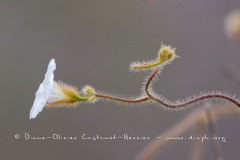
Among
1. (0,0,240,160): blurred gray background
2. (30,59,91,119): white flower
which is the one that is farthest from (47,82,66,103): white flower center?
(0,0,240,160): blurred gray background

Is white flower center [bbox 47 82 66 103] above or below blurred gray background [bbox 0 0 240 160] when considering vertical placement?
below

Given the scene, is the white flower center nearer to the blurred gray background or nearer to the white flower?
the white flower

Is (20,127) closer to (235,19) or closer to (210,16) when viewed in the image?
(210,16)

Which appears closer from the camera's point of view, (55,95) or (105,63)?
(55,95)

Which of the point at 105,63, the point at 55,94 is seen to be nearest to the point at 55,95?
the point at 55,94

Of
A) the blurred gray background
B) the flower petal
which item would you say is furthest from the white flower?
the blurred gray background

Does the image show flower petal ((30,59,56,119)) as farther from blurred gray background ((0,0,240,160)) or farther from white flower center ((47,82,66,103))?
blurred gray background ((0,0,240,160))

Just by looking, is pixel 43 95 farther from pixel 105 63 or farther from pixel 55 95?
pixel 105 63

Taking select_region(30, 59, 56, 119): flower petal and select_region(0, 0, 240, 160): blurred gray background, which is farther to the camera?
select_region(0, 0, 240, 160): blurred gray background

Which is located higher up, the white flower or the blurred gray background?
the blurred gray background

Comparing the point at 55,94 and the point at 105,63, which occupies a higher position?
the point at 105,63
